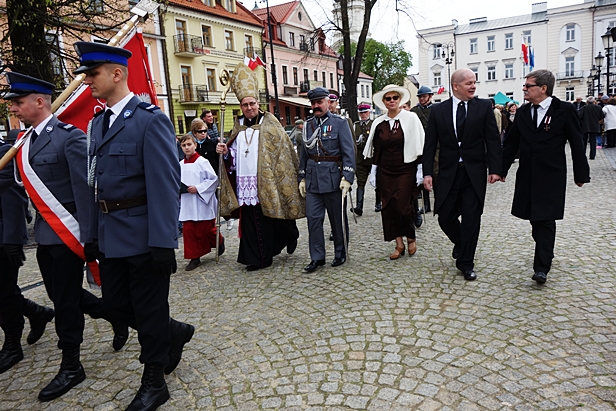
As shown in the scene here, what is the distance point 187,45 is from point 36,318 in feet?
106

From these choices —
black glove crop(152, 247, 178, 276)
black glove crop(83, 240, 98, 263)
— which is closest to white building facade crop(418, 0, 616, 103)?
black glove crop(83, 240, 98, 263)

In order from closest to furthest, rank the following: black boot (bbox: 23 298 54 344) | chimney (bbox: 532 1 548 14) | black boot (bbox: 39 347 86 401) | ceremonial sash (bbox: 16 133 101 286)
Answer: black boot (bbox: 39 347 86 401)
ceremonial sash (bbox: 16 133 101 286)
black boot (bbox: 23 298 54 344)
chimney (bbox: 532 1 548 14)

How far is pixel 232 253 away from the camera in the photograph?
676cm

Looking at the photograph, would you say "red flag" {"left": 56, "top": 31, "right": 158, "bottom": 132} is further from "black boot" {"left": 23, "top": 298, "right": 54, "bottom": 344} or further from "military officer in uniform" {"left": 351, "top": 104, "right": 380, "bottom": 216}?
"military officer in uniform" {"left": 351, "top": 104, "right": 380, "bottom": 216}

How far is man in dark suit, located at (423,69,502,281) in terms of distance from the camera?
476 cm

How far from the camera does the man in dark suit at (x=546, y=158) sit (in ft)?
14.5

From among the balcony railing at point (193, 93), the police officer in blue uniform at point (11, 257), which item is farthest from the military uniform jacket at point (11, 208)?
the balcony railing at point (193, 93)

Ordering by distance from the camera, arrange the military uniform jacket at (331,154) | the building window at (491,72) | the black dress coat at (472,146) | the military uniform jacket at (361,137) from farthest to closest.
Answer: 1. the building window at (491,72)
2. the military uniform jacket at (361,137)
3. the military uniform jacket at (331,154)
4. the black dress coat at (472,146)

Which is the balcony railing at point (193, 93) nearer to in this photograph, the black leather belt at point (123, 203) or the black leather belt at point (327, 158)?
the black leather belt at point (327, 158)

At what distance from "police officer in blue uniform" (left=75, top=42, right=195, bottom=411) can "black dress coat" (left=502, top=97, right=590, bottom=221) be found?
11.1ft

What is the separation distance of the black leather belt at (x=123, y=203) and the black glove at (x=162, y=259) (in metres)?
0.31

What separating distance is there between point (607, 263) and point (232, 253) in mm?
4581

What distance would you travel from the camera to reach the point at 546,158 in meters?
4.49

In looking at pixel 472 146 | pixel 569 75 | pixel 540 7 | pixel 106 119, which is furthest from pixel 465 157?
pixel 540 7
